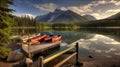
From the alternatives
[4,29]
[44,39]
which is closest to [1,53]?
[4,29]

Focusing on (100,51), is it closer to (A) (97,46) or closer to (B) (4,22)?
(A) (97,46)

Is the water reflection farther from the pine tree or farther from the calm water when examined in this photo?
the pine tree

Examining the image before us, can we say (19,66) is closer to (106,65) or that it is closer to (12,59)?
(12,59)

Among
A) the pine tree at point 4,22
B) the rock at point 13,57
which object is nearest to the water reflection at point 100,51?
the rock at point 13,57

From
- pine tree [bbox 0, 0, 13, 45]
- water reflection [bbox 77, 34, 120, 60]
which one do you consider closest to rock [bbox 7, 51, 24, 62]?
pine tree [bbox 0, 0, 13, 45]

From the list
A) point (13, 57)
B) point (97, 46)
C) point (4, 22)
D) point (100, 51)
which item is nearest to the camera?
point (4, 22)

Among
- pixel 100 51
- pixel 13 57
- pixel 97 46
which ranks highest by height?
pixel 13 57

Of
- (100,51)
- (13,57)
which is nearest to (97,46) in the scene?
(100,51)

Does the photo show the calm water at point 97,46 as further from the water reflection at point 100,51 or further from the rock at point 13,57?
the rock at point 13,57

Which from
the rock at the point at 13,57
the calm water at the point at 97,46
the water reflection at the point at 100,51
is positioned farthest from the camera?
the calm water at the point at 97,46

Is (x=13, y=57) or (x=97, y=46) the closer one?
(x=13, y=57)

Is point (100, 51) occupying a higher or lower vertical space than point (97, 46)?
higher

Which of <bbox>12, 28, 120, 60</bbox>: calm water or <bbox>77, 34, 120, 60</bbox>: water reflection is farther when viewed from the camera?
<bbox>12, 28, 120, 60</bbox>: calm water

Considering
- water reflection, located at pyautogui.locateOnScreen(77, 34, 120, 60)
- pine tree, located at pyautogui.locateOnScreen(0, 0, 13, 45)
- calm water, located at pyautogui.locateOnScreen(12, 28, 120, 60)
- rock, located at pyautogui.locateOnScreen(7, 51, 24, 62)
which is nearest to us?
pine tree, located at pyautogui.locateOnScreen(0, 0, 13, 45)
